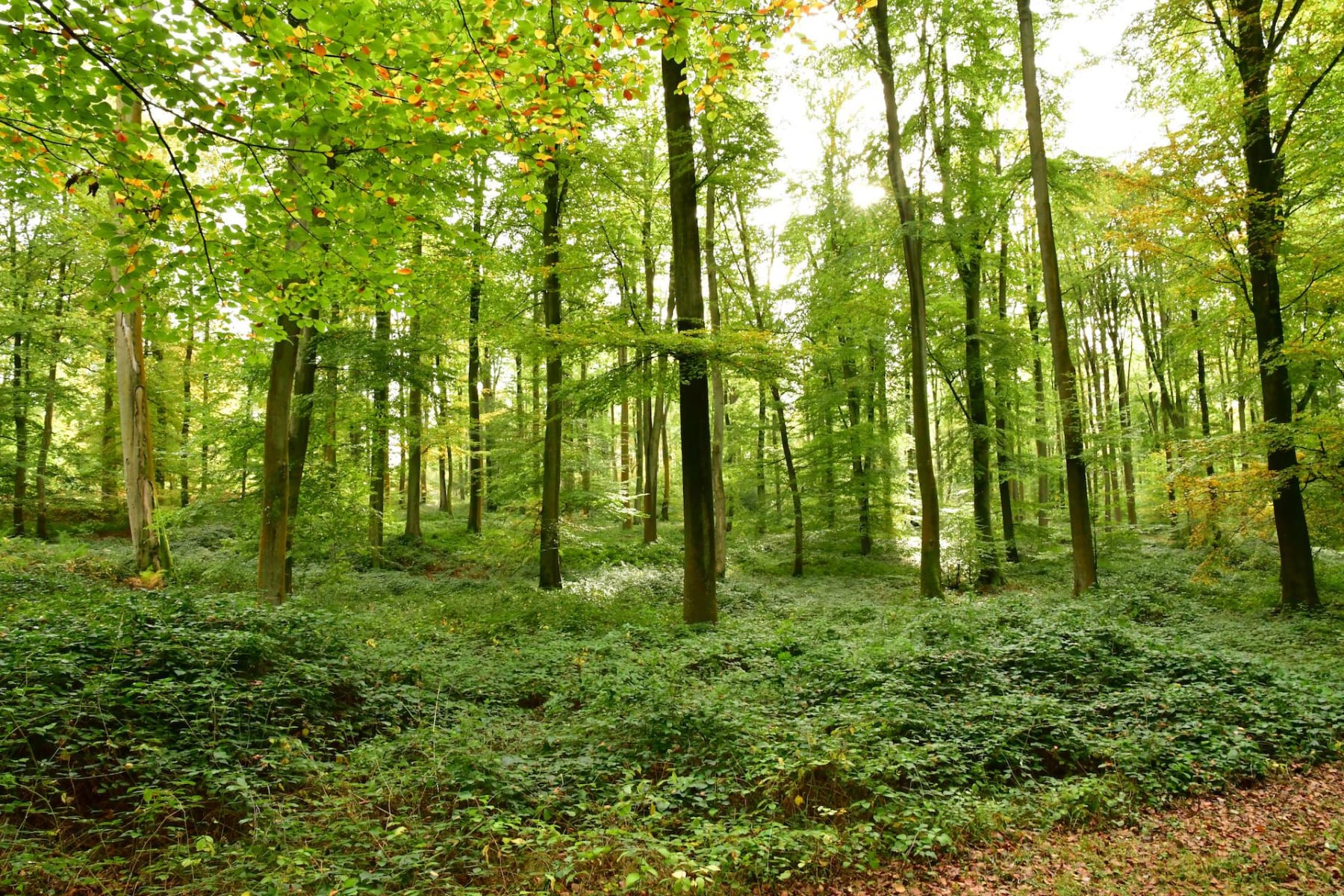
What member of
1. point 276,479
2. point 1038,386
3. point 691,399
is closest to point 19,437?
point 276,479

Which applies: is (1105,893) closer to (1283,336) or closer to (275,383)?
→ (275,383)

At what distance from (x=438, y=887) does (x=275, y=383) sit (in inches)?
302

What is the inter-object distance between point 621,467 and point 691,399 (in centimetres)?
1412

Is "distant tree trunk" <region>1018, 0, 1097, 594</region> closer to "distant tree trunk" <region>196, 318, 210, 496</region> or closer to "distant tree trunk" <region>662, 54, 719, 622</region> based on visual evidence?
"distant tree trunk" <region>662, 54, 719, 622</region>

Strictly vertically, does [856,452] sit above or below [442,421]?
below

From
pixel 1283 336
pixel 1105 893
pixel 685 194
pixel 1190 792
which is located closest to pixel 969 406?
pixel 1283 336

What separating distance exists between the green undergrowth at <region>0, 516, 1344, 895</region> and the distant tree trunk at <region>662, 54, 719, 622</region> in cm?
79

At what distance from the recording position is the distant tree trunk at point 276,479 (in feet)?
28.7

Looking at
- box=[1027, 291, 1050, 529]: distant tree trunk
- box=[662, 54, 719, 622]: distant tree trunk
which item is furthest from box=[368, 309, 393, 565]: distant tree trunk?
box=[1027, 291, 1050, 529]: distant tree trunk

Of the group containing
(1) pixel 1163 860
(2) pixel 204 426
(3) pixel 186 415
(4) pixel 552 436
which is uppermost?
(3) pixel 186 415

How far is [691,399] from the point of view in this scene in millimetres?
9398

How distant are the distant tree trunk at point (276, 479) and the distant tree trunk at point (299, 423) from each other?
1.74ft

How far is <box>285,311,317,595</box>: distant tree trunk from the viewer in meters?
9.98

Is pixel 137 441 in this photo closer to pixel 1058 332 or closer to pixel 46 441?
pixel 46 441
